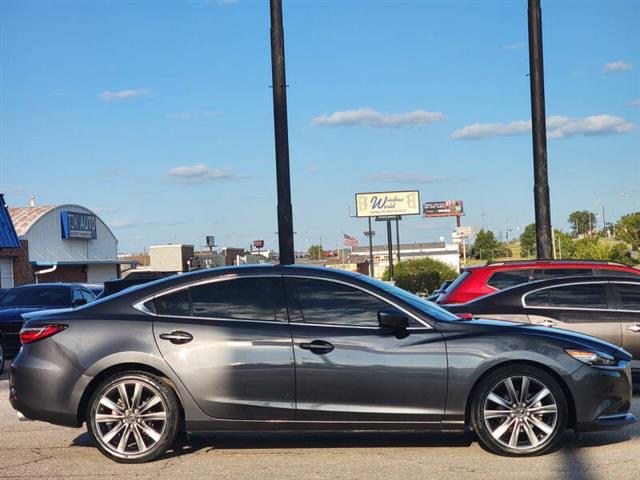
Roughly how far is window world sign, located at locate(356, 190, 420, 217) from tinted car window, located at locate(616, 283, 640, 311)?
77.2 metres

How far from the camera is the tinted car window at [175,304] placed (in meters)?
7.14

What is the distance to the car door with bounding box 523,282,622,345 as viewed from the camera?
384 inches

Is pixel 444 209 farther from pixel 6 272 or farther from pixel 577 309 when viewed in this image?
pixel 577 309

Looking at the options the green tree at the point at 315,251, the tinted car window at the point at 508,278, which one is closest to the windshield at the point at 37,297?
the tinted car window at the point at 508,278

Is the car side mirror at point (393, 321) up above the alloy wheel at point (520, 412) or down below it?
above

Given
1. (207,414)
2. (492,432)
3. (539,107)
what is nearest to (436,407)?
(492,432)

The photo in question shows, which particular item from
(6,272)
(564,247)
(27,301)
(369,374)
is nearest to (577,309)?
(369,374)

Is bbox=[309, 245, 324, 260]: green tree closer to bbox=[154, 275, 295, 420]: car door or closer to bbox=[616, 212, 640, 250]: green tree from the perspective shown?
bbox=[616, 212, 640, 250]: green tree

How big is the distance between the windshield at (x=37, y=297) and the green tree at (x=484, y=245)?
117 metres

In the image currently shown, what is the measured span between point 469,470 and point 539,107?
8.99 metres

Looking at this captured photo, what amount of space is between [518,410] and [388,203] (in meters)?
83.5

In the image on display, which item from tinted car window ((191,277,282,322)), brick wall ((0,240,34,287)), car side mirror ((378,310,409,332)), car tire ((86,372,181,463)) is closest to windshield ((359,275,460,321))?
car side mirror ((378,310,409,332))

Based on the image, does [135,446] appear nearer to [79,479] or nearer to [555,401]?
[79,479]

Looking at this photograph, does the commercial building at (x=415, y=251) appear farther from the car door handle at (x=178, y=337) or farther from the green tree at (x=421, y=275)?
the car door handle at (x=178, y=337)
